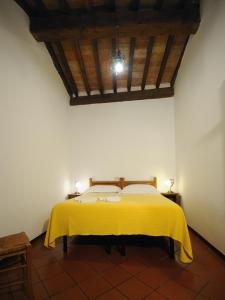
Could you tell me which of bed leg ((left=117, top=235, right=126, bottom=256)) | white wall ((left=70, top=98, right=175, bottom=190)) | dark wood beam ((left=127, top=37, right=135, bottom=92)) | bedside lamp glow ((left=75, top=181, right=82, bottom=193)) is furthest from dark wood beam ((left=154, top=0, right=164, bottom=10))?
bedside lamp glow ((left=75, top=181, right=82, bottom=193))

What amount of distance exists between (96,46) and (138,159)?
2495 mm

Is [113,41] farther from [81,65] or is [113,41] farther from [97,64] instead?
[81,65]

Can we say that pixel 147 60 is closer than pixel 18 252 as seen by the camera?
No

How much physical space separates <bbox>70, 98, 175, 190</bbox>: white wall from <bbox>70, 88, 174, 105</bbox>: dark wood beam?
0.10m

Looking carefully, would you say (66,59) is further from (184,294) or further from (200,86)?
(184,294)

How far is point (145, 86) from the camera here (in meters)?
4.24

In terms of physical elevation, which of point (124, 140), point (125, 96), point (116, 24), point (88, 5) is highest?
point (88, 5)

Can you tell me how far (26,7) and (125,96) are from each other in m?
2.42

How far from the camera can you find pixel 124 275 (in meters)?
1.91

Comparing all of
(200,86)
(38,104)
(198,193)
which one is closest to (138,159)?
(198,193)

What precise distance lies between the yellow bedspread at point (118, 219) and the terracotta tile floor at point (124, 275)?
26 centimetres

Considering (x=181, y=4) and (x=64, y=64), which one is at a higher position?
(x=181, y=4)

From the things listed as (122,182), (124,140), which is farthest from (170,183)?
(124,140)

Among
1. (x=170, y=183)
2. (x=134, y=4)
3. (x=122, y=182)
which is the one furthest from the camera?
(x=122, y=182)
